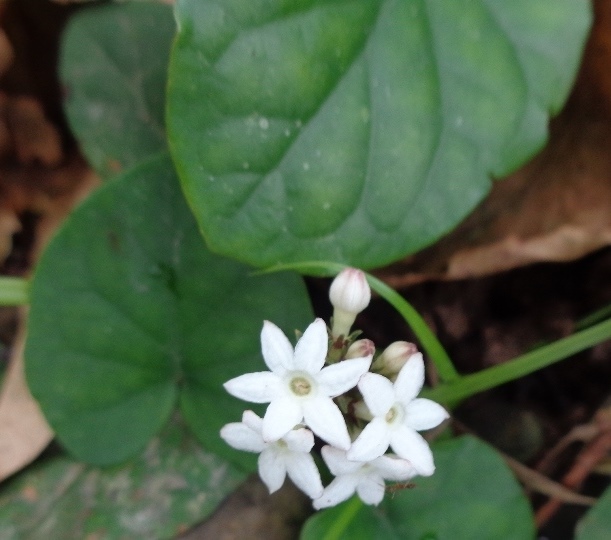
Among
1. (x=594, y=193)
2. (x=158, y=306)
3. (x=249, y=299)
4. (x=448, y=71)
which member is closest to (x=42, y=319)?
(x=158, y=306)

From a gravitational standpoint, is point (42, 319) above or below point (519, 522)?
above

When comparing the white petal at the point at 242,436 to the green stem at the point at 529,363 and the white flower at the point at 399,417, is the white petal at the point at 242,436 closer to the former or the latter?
the white flower at the point at 399,417

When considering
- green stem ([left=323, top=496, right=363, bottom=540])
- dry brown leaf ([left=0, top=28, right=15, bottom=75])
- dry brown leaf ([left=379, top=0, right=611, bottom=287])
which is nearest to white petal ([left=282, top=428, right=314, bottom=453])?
green stem ([left=323, top=496, right=363, bottom=540])

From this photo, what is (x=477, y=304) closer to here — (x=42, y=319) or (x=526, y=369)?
(x=526, y=369)

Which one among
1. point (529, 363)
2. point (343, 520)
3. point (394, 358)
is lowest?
point (343, 520)

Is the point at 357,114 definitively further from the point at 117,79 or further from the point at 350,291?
the point at 117,79

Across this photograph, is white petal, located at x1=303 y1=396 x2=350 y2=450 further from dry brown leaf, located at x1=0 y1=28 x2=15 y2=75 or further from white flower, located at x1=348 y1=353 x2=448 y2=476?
dry brown leaf, located at x1=0 y1=28 x2=15 y2=75

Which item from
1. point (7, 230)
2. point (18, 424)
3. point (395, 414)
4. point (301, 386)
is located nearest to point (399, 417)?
point (395, 414)
